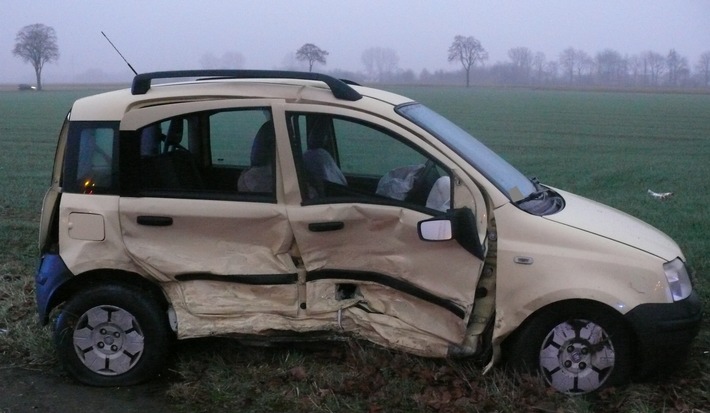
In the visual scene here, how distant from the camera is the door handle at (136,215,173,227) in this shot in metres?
4.85

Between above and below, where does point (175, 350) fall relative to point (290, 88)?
below

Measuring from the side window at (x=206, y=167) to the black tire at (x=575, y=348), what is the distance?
164 centimetres

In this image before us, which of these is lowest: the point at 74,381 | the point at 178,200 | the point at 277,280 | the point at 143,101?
the point at 74,381

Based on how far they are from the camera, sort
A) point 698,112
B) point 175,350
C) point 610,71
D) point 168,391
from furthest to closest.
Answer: point 610,71 < point 698,112 < point 175,350 < point 168,391

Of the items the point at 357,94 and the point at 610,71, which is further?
the point at 610,71

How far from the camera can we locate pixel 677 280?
4.58 metres

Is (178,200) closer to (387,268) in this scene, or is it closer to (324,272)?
(324,272)

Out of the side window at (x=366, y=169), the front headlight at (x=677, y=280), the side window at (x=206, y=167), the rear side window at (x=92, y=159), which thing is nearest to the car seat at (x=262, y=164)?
the side window at (x=206, y=167)

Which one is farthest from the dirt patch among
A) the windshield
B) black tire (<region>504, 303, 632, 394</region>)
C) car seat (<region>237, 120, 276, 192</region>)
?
the windshield

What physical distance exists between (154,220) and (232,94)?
86 cm

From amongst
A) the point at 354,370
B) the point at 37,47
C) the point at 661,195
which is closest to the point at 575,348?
the point at 354,370

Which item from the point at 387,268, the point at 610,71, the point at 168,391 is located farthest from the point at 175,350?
the point at 610,71

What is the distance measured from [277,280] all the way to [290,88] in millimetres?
1132

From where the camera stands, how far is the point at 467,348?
15.5ft
